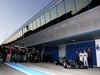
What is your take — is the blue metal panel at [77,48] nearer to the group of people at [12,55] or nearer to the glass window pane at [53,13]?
the glass window pane at [53,13]

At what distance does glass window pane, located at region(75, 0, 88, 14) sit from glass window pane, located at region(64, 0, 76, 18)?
2.28ft

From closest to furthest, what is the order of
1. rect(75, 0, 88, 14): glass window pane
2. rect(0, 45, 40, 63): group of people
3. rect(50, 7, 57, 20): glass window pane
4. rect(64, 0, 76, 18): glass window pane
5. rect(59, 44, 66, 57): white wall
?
rect(75, 0, 88, 14): glass window pane → rect(64, 0, 76, 18): glass window pane → rect(50, 7, 57, 20): glass window pane → rect(0, 45, 40, 63): group of people → rect(59, 44, 66, 57): white wall

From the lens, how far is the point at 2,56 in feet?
69.3

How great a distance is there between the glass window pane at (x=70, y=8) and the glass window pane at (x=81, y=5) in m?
0.69

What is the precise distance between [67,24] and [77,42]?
363cm

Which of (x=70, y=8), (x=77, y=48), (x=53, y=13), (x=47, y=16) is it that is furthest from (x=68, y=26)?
(x=47, y=16)

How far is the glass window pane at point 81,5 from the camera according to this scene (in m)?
14.9

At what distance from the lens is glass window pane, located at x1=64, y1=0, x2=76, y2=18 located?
16803 millimetres

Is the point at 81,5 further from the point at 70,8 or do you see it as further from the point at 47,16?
the point at 47,16

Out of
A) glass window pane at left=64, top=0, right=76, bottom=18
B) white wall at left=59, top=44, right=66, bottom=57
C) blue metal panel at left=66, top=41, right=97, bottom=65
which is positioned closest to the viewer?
glass window pane at left=64, top=0, right=76, bottom=18

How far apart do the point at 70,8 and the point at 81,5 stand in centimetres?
226

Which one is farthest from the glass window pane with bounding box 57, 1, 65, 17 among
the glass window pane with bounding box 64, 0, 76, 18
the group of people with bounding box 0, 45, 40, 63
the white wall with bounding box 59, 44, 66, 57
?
the group of people with bounding box 0, 45, 40, 63

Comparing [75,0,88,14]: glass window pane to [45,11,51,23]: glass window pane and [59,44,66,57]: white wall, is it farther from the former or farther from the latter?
[59,44,66,57]: white wall

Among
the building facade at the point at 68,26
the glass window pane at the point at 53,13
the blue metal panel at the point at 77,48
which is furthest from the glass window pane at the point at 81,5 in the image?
the glass window pane at the point at 53,13
